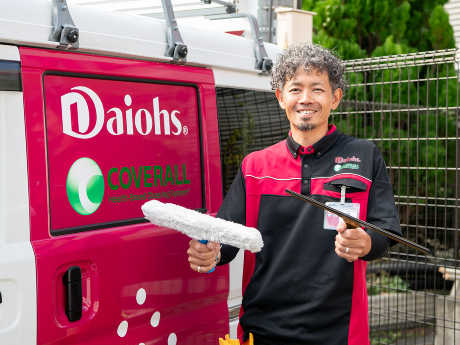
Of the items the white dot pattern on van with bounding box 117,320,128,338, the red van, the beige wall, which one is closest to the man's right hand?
the red van

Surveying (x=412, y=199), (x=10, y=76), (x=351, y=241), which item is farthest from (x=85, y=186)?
(x=412, y=199)

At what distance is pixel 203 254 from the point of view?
202cm

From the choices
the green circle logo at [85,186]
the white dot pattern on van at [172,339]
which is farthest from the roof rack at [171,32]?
the white dot pattern on van at [172,339]

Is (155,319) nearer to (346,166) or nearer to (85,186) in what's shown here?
(85,186)

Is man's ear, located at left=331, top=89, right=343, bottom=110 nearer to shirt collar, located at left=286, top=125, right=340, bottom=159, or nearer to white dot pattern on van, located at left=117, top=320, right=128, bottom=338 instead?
shirt collar, located at left=286, top=125, right=340, bottom=159

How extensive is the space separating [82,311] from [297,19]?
3427 millimetres

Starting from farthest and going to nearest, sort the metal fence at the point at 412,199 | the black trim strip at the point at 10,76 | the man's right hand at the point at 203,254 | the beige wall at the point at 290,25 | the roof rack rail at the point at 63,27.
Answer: the metal fence at the point at 412,199 < the beige wall at the point at 290,25 < the man's right hand at the point at 203,254 < the roof rack rail at the point at 63,27 < the black trim strip at the point at 10,76

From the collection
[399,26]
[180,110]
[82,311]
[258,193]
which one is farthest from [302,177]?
[399,26]

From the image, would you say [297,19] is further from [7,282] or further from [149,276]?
[7,282]

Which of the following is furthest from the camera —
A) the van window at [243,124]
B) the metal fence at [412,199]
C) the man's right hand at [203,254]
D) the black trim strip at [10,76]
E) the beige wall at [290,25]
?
the metal fence at [412,199]

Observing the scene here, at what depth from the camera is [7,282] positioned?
1773mm

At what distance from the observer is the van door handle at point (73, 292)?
1.93 meters

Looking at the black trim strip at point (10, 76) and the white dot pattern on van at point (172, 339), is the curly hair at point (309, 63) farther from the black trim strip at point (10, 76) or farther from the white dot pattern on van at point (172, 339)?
the white dot pattern on van at point (172, 339)

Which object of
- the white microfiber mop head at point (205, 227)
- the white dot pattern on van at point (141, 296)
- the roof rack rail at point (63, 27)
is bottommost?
the white dot pattern on van at point (141, 296)
